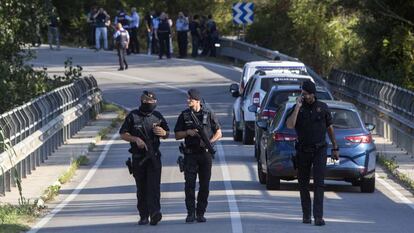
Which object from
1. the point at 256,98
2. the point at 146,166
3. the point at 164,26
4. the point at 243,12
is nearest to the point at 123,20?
Answer: the point at 164,26

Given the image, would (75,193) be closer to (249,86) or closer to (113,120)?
(249,86)

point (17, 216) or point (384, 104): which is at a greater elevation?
point (17, 216)

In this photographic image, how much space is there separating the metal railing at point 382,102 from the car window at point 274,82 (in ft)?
7.96

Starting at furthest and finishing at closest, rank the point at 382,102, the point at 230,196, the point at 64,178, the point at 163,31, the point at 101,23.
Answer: the point at 101,23
the point at 163,31
the point at 382,102
the point at 64,178
the point at 230,196

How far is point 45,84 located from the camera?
33.3 meters

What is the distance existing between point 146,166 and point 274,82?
11.7 metres


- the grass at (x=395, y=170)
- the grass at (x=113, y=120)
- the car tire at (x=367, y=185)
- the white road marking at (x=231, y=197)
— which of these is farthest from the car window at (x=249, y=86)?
the car tire at (x=367, y=185)

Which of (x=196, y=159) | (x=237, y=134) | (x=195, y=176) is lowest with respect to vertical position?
(x=237, y=134)

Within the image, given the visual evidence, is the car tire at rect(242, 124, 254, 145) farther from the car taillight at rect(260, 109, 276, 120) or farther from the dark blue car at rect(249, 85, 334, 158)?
the car taillight at rect(260, 109, 276, 120)

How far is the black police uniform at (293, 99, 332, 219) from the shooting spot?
51.5 ft

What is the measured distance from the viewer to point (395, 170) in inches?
893

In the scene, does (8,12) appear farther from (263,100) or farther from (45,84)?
(263,100)

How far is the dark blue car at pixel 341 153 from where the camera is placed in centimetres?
1912

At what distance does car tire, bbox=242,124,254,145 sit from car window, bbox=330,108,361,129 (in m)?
8.02
